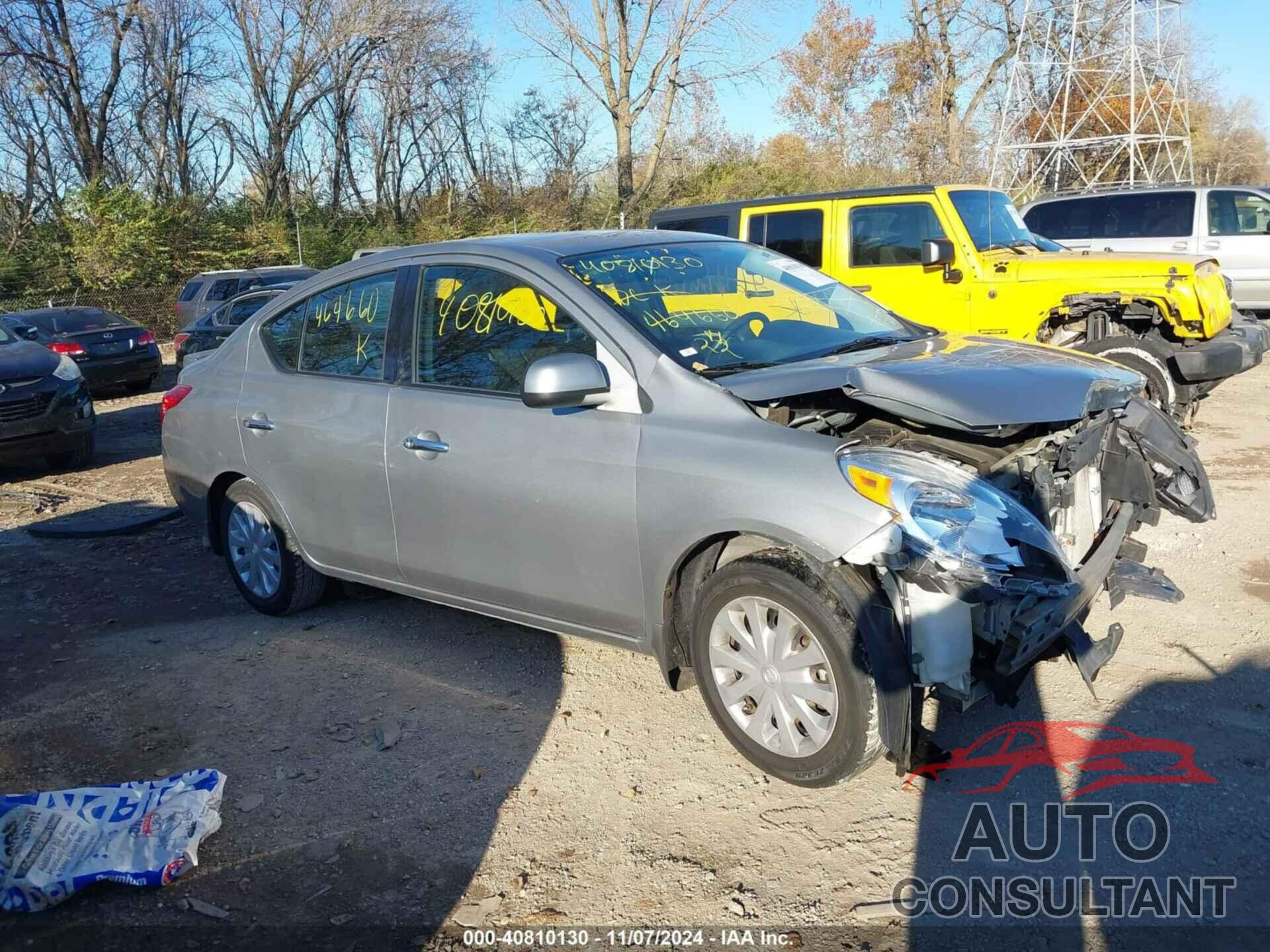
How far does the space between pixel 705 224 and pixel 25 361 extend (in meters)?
6.27

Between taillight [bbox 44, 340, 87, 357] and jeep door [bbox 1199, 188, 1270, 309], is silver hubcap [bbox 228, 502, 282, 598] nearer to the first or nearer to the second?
taillight [bbox 44, 340, 87, 357]

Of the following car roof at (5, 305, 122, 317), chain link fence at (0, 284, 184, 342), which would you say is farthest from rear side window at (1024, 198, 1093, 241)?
chain link fence at (0, 284, 184, 342)

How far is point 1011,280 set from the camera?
334 inches

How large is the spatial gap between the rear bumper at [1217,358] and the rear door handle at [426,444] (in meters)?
6.22

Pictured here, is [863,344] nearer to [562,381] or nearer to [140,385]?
[562,381]

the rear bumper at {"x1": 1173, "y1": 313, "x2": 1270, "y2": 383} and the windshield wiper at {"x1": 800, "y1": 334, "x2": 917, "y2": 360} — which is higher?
the windshield wiper at {"x1": 800, "y1": 334, "x2": 917, "y2": 360}

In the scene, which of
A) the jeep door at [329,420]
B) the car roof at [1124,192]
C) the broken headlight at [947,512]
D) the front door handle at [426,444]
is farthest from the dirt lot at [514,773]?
the car roof at [1124,192]

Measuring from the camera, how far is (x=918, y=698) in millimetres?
3354

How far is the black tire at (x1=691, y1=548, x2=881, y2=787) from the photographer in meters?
3.27

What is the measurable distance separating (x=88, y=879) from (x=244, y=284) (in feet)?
54.2

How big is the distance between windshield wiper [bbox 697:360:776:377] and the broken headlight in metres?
0.68

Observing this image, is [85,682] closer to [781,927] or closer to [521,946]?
[521,946]

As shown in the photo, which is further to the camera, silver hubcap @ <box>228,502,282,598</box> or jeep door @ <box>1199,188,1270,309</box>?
jeep door @ <box>1199,188,1270,309</box>

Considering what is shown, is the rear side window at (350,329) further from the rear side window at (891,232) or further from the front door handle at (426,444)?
the rear side window at (891,232)
